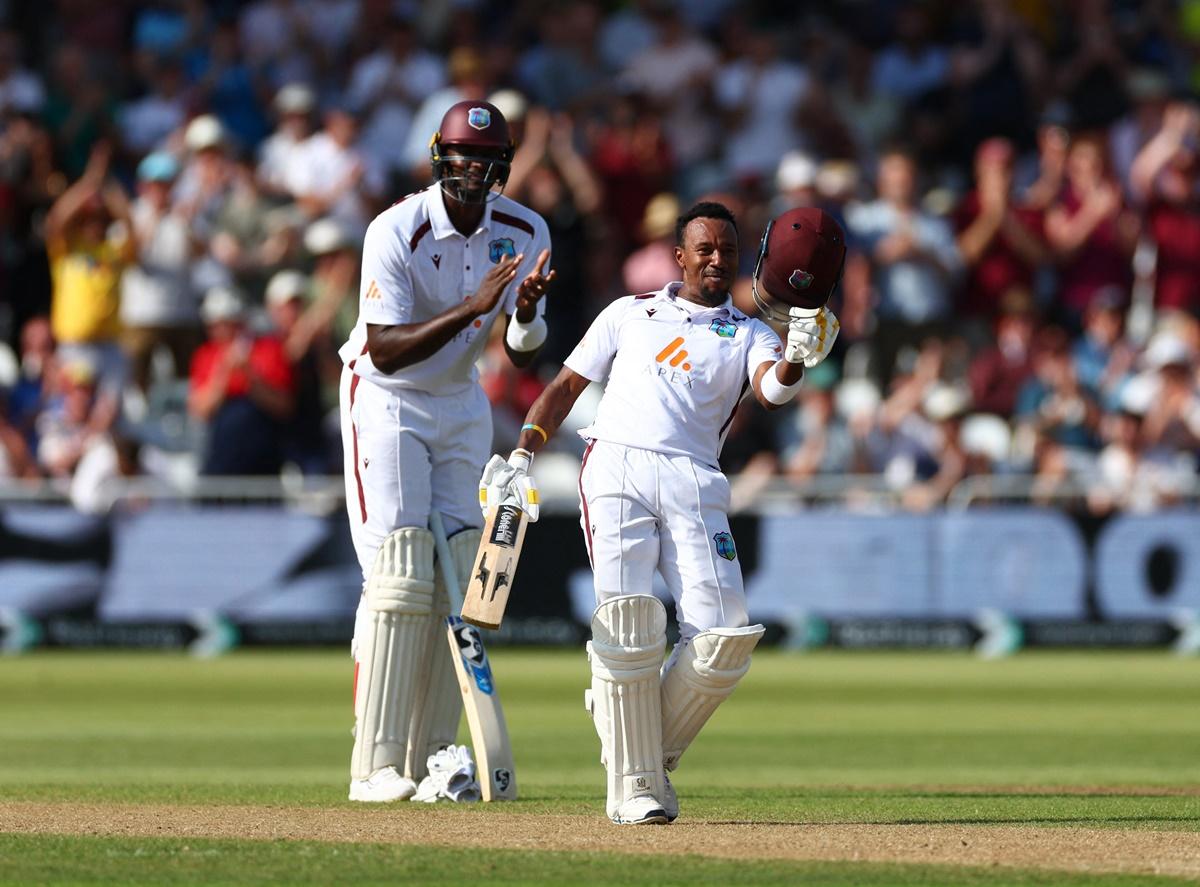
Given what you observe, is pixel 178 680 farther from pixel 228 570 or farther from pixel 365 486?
pixel 365 486

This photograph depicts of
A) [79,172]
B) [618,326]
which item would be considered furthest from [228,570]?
[618,326]

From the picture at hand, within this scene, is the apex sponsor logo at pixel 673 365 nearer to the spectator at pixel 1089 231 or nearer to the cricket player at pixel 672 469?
the cricket player at pixel 672 469

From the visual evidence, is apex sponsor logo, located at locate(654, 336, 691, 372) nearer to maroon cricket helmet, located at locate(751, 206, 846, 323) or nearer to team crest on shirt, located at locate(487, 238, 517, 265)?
maroon cricket helmet, located at locate(751, 206, 846, 323)

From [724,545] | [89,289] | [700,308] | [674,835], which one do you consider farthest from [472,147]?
[89,289]

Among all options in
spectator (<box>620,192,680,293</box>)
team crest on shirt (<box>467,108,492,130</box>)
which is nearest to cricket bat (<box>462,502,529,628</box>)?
team crest on shirt (<box>467,108,492,130</box>)

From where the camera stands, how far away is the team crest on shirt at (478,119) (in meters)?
7.88

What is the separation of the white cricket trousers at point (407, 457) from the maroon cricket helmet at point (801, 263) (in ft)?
5.18

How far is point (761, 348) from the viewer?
7223mm

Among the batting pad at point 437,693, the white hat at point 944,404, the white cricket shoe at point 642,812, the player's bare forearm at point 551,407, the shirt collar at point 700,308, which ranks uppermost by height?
the shirt collar at point 700,308

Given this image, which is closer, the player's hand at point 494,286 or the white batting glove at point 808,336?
the white batting glove at point 808,336

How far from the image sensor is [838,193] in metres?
18.0

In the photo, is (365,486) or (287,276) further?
(287,276)

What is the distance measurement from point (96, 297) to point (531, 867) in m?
12.3

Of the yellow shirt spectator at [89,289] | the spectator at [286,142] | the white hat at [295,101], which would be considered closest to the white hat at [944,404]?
the spectator at [286,142]
